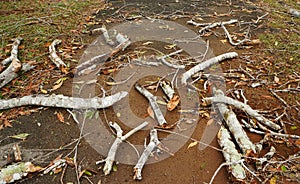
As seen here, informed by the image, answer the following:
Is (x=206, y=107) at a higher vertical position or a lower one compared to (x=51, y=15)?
lower

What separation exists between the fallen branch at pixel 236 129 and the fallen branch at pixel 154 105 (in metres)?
0.71

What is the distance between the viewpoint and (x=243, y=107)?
2.94 metres

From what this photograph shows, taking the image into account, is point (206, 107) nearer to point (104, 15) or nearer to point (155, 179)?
point (155, 179)

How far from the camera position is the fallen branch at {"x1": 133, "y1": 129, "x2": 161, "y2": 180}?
2.37 meters

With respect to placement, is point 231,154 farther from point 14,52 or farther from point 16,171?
point 14,52

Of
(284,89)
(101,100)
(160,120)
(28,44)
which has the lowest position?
(284,89)

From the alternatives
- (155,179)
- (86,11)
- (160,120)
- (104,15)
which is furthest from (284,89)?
(86,11)

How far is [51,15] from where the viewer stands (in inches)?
228

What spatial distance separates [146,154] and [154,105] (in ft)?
2.37

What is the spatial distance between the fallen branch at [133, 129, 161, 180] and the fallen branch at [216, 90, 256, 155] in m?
0.82

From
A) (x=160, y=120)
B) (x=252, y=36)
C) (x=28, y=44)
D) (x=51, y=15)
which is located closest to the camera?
(x=160, y=120)

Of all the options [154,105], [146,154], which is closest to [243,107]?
[154,105]

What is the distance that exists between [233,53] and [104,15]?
3208 millimetres

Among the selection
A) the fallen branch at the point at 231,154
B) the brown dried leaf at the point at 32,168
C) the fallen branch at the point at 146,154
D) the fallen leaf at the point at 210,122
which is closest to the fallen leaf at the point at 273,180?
the fallen branch at the point at 231,154
